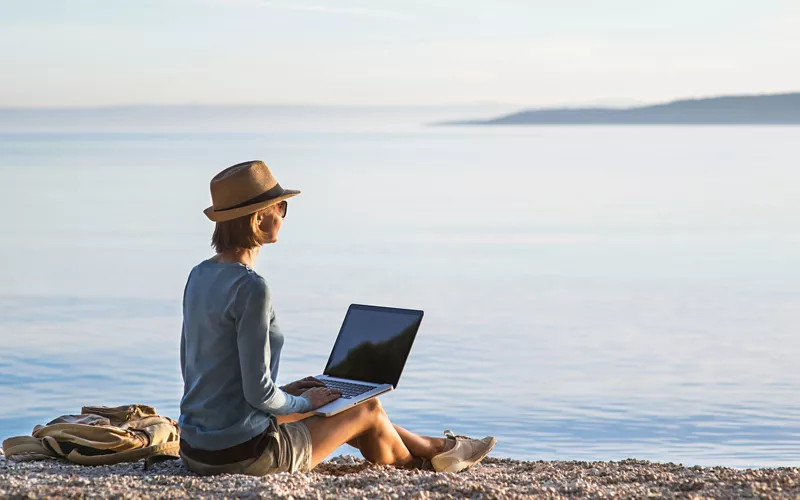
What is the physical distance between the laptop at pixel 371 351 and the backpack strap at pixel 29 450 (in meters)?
1.18

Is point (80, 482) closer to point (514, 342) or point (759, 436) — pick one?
point (759, 436)

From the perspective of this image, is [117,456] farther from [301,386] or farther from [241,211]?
[241,211]

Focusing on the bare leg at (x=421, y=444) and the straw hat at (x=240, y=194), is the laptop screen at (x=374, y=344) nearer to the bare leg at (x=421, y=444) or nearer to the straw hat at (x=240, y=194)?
the bare leg at (x=421, y=444)

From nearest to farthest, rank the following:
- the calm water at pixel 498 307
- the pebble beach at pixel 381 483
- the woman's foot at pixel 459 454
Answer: the pebble beach at pixel 381 483, the woman's foot at pixel 459 454, the calm water at pixel 498 307

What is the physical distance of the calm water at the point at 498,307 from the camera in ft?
25.9

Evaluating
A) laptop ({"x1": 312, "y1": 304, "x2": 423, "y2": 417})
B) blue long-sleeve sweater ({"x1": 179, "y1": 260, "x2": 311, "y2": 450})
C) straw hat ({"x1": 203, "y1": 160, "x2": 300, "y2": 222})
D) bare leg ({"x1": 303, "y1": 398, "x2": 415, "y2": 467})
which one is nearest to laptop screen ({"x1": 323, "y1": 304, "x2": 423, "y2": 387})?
laptop ({"x1": 312, "y1": 304, "x2": 423, "y2": 417})

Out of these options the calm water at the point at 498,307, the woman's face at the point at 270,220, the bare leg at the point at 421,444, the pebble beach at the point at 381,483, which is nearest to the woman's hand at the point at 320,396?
the pebble beach at the point at 381,483

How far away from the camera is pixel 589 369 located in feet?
29.6

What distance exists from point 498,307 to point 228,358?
7301 mm

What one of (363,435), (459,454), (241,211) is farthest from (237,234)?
(459,454)

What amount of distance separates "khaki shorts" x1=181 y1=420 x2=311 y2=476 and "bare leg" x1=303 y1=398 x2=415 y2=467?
45mm

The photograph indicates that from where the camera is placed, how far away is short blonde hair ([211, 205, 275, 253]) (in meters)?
4.40

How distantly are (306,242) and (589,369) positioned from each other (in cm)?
838

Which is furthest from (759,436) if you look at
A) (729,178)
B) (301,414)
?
(729,178)
